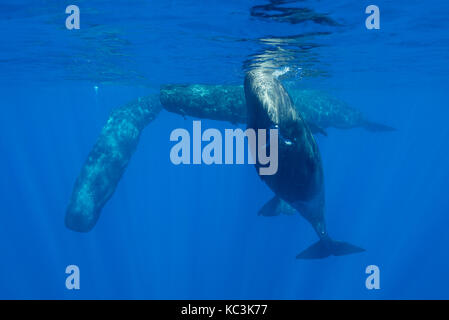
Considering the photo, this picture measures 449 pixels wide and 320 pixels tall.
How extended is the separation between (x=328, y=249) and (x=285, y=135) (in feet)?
18.6

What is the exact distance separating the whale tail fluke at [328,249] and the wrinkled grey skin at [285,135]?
3724mm

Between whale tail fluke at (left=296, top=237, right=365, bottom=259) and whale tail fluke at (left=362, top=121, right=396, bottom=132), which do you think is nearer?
whale tail fluke at (left=296, top=237, right=365, bottom=259)

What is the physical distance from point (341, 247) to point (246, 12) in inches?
303

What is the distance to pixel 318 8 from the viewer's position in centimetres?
1082

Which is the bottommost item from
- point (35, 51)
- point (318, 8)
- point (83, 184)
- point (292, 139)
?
point (83, 184)

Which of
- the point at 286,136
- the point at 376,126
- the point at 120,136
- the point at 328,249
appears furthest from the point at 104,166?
the point at 376,126

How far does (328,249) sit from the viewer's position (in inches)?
420

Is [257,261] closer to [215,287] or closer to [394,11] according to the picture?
[215,287]

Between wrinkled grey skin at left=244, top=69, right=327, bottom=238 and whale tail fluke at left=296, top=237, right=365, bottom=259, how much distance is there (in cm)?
372

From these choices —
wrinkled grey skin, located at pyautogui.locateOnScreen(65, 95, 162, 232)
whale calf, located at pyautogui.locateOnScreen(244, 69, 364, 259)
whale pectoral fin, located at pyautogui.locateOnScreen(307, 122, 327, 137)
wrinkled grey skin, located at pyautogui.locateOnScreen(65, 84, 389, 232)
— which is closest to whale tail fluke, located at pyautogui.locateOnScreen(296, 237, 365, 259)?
whale calf, located at pyautogui.locateOnScreen(244, 69, 364, 259)

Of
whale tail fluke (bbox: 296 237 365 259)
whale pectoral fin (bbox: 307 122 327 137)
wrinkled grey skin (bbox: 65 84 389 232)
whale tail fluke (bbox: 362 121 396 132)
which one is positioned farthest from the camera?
whale tail fluke (bbox: 362 121 396 132)

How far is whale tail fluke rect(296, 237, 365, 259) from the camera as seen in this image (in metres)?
10.5

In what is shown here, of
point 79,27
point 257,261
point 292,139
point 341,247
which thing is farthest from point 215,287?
point 292,139

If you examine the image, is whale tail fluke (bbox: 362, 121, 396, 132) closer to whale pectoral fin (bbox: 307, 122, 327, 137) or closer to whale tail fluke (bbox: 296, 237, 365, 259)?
whale tail fluke (bbox: 296, 237, 365, 259)
